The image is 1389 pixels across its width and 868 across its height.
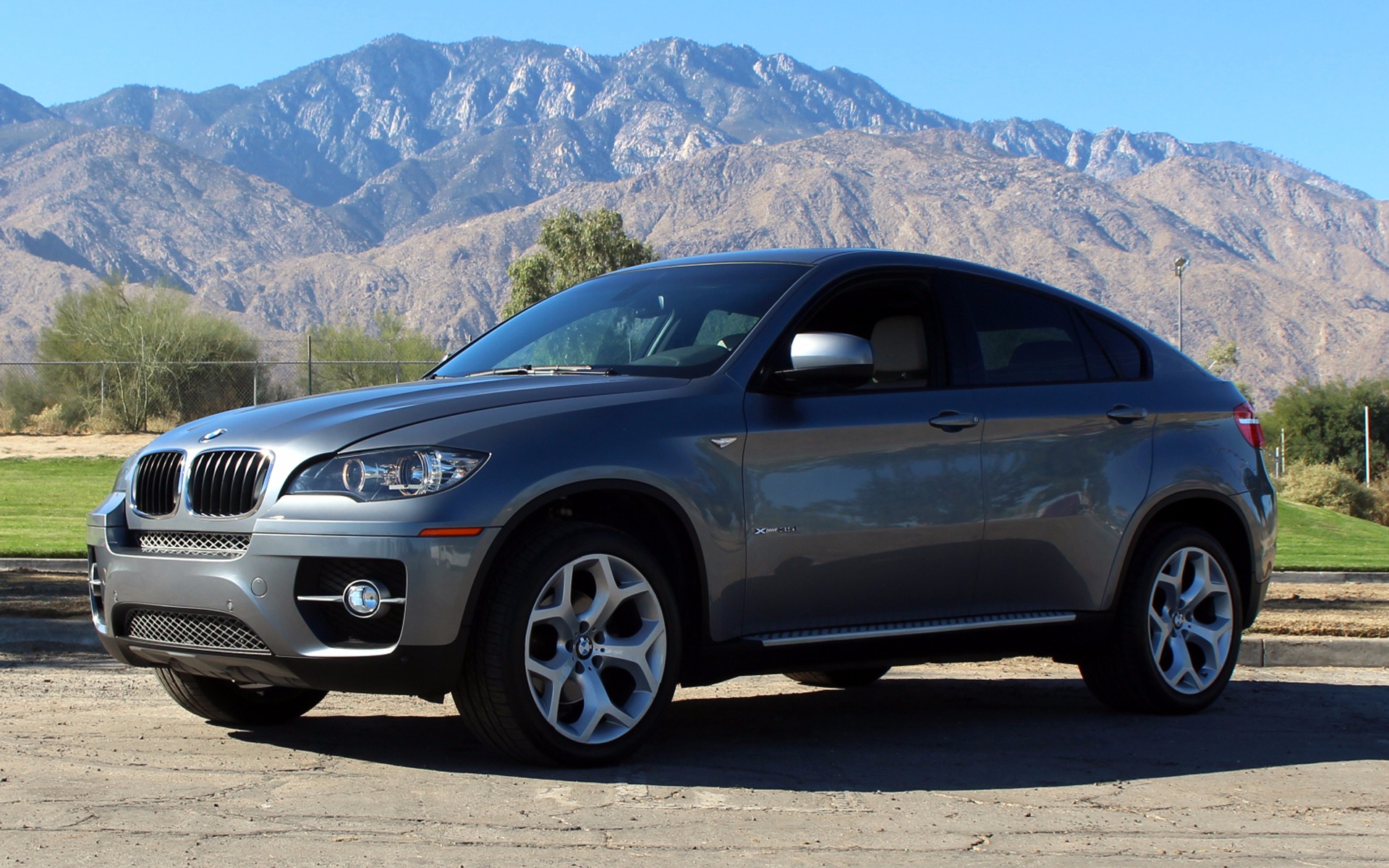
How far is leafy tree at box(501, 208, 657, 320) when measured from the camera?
69.2 meters

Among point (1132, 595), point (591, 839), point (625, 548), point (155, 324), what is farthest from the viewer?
point (155, 324)

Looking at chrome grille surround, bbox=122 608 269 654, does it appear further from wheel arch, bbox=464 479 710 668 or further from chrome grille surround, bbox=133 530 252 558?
wheel arch, bbox=464 479 710 668

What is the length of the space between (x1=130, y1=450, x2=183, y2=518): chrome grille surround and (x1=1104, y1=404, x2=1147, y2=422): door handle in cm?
376

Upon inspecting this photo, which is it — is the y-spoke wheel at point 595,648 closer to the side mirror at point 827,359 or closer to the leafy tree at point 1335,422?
the side mirror at point 827,359

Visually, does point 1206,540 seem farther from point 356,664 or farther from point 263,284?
point 263,284

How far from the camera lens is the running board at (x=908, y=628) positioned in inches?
220

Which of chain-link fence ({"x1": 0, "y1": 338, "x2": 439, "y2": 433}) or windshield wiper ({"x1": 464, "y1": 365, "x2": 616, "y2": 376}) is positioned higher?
chain-link fence ({"x1": 0, "y1": 338, "x2": 439, "y2": 433})

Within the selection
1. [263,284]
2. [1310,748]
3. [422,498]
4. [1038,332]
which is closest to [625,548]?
[422,498]

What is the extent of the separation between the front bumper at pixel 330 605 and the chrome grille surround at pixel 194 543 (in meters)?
0.03

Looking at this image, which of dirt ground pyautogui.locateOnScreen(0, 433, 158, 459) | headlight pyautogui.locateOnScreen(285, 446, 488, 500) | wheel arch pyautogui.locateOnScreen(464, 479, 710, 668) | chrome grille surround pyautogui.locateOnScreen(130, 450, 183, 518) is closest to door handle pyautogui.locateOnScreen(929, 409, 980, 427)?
wheel arch pyautogui.locateOnScreen(464, 479, 710, 668)

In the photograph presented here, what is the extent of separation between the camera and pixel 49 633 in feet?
28.4

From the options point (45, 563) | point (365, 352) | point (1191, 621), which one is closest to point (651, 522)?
point (1191, 621)

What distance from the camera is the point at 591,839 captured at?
4312mm

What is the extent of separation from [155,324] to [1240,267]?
578 ft
